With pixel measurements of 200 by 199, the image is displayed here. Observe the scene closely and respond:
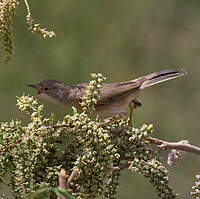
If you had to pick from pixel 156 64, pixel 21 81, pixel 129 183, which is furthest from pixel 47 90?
pixel 156 64

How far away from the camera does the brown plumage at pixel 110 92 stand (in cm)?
451

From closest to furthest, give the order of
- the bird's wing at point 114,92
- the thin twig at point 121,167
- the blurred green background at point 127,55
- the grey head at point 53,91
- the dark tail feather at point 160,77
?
the thin twig at point 121,167 < the dark tail feather at point 160,77 < the bird's wing at point 114,92 < the grey head at point 53,91 < the blurred green background at point 127,55

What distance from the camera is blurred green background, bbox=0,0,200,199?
18.5 ft

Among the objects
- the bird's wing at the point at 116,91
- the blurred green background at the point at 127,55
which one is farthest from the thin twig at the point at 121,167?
the blurred green background at the point at 127,55

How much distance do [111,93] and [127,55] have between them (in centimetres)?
189

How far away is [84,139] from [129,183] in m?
3.98

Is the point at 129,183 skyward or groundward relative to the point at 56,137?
skyward

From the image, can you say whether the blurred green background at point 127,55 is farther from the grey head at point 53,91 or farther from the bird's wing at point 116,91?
the bird's wing at point 116,91

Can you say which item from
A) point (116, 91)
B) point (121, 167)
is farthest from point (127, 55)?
point (121, 167)

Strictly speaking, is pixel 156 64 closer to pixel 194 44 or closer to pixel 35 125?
pixel 194 44

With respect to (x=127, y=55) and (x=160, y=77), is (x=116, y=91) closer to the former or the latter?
(x=160, y=77)

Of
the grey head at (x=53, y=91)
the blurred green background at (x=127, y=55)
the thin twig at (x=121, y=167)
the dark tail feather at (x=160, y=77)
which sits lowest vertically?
the thin twig at (x=121, y=167)

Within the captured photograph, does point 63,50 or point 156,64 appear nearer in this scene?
point 63,50

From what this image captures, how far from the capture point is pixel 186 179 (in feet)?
20.9
